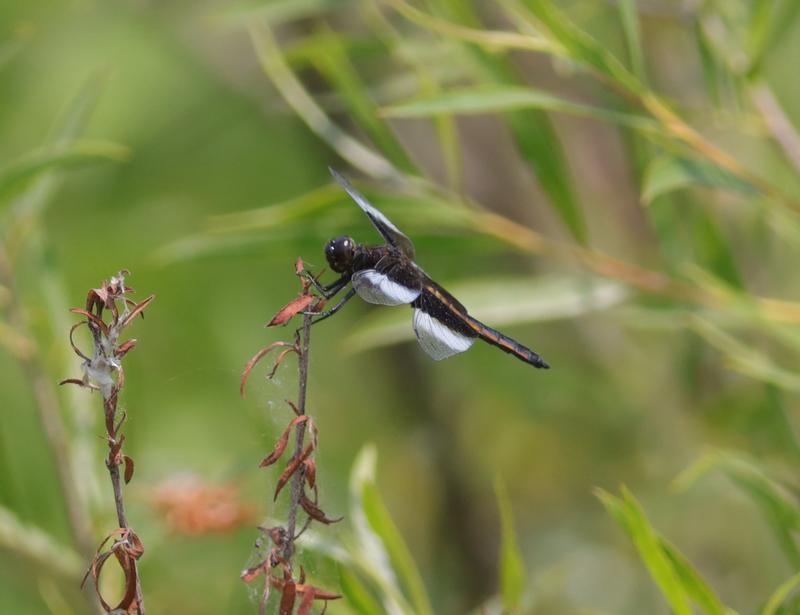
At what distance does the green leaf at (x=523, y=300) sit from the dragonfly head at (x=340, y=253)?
450mm

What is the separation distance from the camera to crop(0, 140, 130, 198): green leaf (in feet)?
3.52

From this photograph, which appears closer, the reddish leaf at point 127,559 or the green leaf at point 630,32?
the reddish leaf at point 127,559

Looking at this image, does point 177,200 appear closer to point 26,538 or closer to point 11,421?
point 11,421

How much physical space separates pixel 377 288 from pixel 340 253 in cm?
4

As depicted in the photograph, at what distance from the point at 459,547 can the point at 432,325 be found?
1.17 metres

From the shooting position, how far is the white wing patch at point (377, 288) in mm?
887

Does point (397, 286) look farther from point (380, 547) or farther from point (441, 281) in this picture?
point (441, 281)

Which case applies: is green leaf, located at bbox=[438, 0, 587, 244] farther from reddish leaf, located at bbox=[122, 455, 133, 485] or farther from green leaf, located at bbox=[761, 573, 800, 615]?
reddish leaf, located at bbox=[122, 455, 133, 485]

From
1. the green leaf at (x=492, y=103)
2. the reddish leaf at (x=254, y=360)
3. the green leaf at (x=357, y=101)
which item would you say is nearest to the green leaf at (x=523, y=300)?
the green leaf at (x=357, y=101)

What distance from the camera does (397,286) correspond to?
0.91 m

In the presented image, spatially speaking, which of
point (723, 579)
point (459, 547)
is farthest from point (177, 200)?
point (723, 579)

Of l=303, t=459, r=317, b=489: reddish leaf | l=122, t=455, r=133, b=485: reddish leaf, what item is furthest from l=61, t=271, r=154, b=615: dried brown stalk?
l=303, t=459, r=317, b=489: reddish leaf

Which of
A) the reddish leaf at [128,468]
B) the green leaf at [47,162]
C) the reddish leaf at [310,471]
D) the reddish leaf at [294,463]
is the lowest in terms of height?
the reddish leaf at [310,471]

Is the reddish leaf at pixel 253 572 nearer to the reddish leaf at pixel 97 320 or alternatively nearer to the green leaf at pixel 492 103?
the reddish leaf at pixel 97 320
